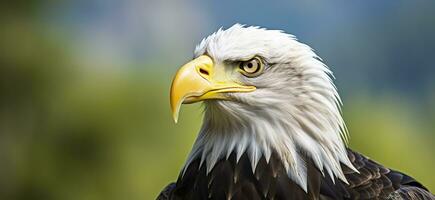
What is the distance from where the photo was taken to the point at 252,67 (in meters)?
1.76

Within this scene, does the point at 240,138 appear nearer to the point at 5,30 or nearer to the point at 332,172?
the point at 332,172

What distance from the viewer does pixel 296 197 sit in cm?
178

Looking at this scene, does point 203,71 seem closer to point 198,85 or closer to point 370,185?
point 198,85

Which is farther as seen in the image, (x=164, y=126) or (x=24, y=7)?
(x=24, y=7)

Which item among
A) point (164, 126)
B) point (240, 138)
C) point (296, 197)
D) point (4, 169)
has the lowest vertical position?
point (4, 169)

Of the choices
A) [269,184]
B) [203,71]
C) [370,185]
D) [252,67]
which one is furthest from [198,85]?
[370,185]

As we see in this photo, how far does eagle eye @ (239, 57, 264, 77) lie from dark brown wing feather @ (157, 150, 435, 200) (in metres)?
0.19

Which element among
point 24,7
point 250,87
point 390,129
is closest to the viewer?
point 250,87

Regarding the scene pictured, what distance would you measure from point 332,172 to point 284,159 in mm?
115

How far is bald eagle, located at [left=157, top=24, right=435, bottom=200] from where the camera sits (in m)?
1.75

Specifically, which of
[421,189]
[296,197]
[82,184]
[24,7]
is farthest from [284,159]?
[24,7]

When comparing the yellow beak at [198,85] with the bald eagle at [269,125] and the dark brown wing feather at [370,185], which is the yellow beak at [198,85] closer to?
the bald eagle at [269,125]

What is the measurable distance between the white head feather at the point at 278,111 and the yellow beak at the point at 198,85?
22 mm

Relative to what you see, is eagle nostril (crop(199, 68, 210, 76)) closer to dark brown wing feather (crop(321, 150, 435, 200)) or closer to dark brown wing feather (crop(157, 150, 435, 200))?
dark brown wing feather (crop(157, 150, 435, 200))
